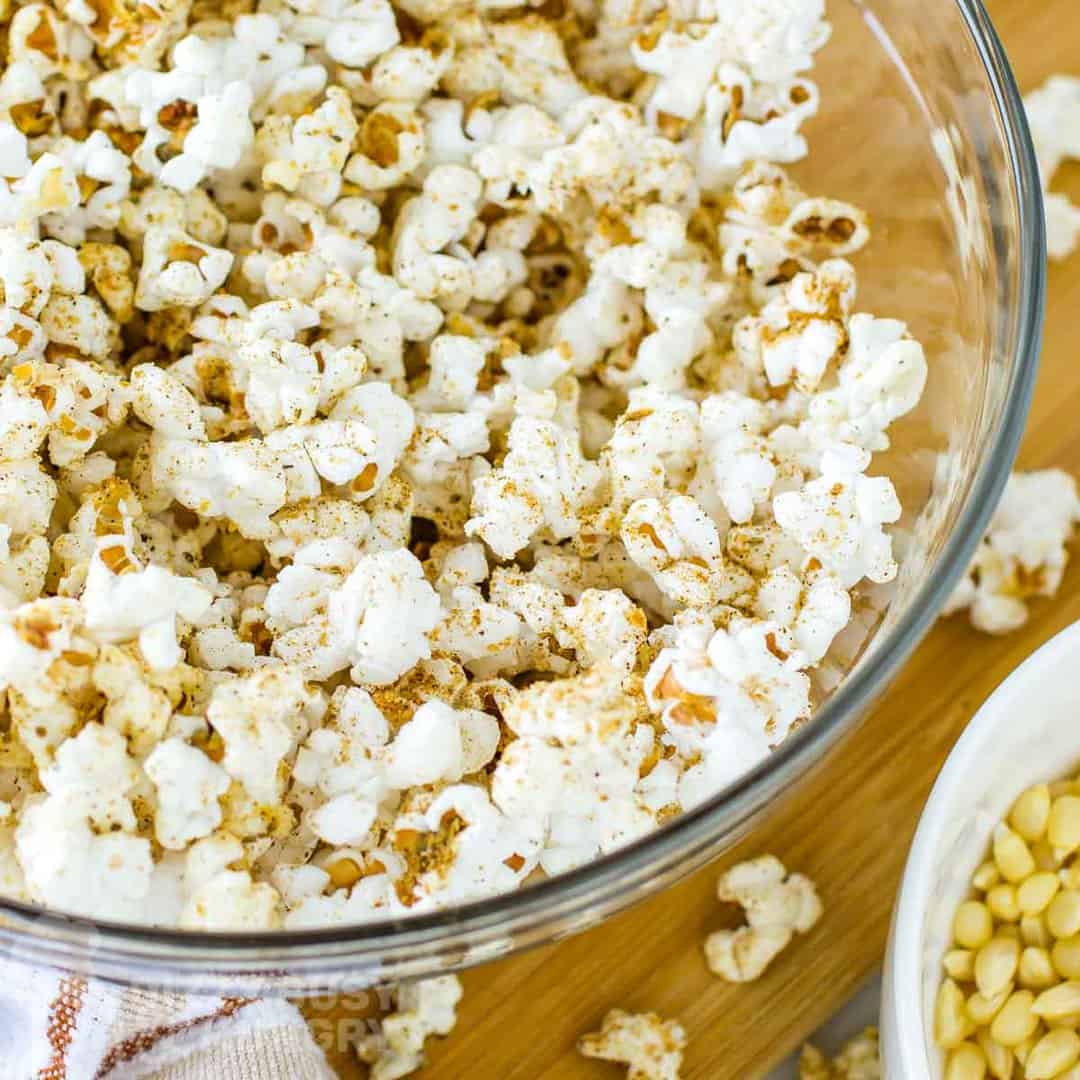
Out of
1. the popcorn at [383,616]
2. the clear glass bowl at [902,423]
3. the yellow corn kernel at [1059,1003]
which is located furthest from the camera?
the yellow corn kernel at [1059,1003]

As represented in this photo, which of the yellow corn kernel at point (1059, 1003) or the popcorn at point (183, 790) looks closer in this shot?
the popcorn at point (183, 790)

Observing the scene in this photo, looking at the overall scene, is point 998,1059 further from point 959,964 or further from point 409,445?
point 409,445

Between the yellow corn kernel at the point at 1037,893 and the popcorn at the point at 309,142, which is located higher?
the popcorn at the point at 309,142

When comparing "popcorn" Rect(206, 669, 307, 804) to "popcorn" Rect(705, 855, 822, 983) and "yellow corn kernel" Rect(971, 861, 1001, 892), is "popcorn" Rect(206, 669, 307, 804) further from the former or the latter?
"yellow corn kernel" Rect(971, 861, 1001, 892)

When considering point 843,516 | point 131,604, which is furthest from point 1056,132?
point 131,604

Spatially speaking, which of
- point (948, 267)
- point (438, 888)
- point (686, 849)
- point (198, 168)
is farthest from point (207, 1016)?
point (948, 267)

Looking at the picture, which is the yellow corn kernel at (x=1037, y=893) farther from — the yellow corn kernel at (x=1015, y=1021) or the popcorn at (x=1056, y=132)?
the popcorn at (x=1056, y=132)

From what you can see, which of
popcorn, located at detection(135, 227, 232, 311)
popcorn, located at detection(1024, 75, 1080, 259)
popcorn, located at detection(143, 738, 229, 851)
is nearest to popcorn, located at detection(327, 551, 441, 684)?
popcorn, located at detection(143, 738, 229, 851)

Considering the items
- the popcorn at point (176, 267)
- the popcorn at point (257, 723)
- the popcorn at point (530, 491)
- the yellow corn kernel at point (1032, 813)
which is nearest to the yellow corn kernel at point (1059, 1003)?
the yellow corn kernel at point (1032, 813)
